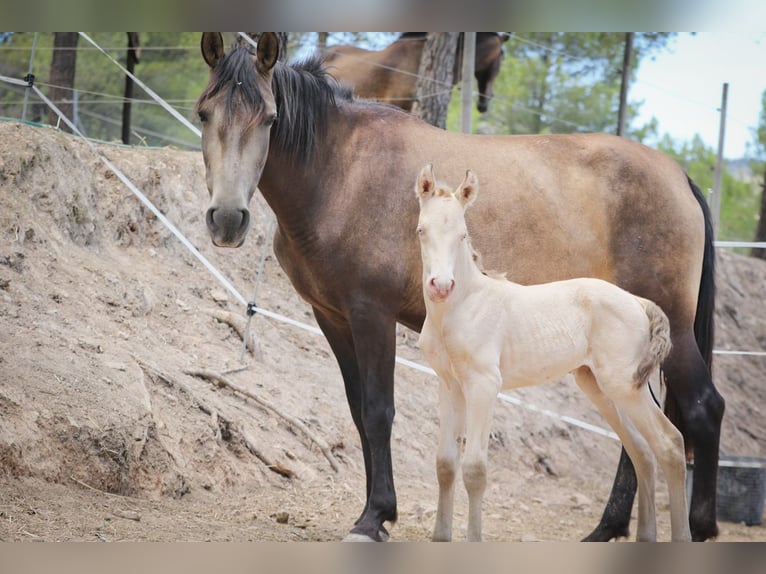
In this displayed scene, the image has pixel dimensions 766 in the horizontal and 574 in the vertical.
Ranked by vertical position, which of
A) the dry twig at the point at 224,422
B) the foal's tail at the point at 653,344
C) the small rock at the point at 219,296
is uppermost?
the foal's tail at the point at 653,344

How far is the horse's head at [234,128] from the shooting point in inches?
124

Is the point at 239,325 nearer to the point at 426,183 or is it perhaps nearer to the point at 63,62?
the point at 426,183

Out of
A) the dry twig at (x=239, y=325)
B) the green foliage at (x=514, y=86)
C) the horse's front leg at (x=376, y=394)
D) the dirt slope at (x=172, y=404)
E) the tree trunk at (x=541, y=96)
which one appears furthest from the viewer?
the tree trunk at (x=541, y=96)

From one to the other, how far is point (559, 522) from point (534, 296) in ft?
6.99

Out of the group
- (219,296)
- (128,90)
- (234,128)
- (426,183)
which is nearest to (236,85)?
(234,128)

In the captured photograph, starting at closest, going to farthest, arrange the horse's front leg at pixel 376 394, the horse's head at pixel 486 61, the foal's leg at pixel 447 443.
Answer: the foal's leg at pixel 447 443
the horse's front leg at pixel 376 394
the horse's head at pixel 486 61

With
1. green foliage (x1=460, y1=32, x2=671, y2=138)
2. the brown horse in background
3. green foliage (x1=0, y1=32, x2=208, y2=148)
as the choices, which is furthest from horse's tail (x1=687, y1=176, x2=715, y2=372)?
green foliage (x1=460, y1=32, x2=671, y2=138)

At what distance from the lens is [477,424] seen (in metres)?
2.93

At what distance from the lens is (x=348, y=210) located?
11.8ft

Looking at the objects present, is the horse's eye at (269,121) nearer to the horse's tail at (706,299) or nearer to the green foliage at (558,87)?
the horse's tail at (706,299)

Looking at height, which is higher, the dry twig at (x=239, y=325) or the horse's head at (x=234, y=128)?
the horse's head at (x=234, y=128)

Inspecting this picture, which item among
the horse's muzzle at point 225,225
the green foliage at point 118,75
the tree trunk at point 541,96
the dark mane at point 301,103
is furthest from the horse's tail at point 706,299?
the tree trunk at point 541,96

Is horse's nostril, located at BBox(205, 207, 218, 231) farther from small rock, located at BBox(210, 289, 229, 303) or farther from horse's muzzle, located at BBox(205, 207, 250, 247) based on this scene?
Answer: small rock, located at BBox(210, 289, 229, 303)

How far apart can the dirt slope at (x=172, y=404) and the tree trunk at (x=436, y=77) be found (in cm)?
136
